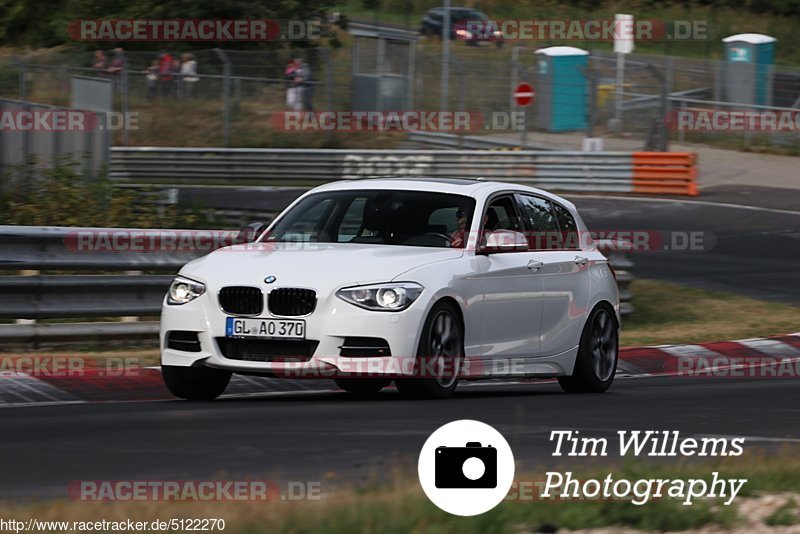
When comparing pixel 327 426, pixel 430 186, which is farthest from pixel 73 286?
pixel 327 426

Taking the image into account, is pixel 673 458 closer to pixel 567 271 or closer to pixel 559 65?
pixel 567 271

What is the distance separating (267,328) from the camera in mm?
9133

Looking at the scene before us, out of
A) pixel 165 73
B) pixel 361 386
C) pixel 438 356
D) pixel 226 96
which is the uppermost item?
pixel 165 73

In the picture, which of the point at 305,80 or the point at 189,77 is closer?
the point at 189,77

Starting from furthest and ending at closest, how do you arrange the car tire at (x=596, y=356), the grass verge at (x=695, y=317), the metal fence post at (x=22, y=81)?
1. the metal fence post at (x=22, y=81)
2. the grass verge at (x=695, y=317)
3. the car tire at (x=596, y=356)

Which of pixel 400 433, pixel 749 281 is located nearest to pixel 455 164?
pixel 749 281

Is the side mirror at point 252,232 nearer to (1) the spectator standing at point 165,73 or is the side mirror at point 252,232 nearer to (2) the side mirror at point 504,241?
(2) the side mirror at point 504,241

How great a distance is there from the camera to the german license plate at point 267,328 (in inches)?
358

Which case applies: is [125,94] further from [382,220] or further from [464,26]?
[464,26]

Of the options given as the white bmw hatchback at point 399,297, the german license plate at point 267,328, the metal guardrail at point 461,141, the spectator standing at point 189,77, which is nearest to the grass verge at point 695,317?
the white bmw hatchback at point 399,297

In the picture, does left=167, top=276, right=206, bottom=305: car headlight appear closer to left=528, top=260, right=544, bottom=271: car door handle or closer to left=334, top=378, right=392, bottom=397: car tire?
left=334, top=378, right=392, bottom=397: car tire

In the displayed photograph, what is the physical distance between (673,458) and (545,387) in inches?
203

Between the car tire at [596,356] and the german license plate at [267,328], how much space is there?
288cm

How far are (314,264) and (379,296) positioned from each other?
A: 1.60ft
